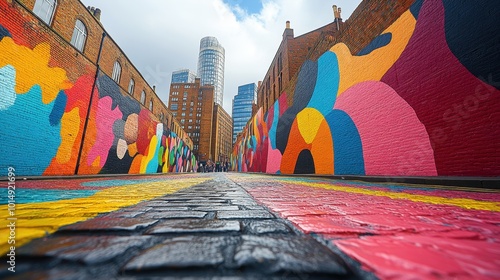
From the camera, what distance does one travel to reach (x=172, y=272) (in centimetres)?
54

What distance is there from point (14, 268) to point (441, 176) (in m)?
5.17

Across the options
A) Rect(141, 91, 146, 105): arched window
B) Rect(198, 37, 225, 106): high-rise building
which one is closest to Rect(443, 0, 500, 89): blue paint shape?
Rect(141, 91, 146, 105): arched window

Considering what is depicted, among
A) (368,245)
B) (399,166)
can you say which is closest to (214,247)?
(368,245)

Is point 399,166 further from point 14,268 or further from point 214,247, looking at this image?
point 14,268

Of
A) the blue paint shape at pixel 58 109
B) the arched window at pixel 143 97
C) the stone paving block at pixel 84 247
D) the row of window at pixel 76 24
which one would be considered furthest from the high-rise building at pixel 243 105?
the stone paving block at pixel 84 247

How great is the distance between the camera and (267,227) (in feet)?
3.19

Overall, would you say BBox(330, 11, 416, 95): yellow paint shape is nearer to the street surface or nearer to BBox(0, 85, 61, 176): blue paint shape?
the street surface

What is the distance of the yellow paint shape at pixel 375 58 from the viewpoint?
185 inches

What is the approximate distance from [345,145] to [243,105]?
9565cm

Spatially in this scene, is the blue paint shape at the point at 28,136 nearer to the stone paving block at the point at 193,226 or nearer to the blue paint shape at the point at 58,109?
the blue paint shape at the point at 58,109

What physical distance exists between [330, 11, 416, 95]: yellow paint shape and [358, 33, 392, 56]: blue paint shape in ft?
0.27

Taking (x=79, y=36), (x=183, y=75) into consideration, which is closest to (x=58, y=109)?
(x=79, y=36)

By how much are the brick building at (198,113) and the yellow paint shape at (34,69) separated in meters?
48.4

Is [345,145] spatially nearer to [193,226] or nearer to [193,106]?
[193,226]
